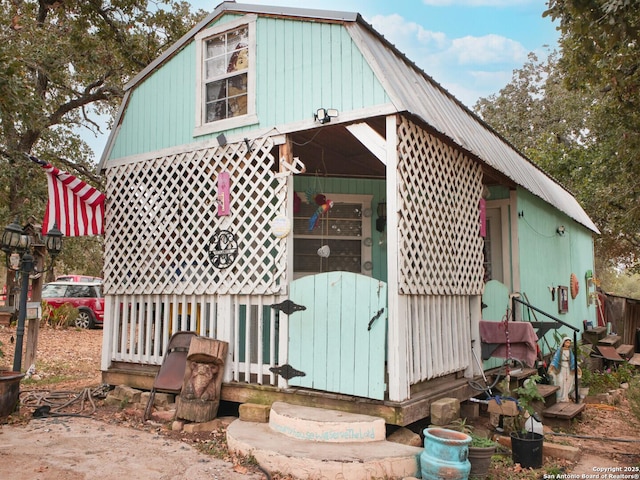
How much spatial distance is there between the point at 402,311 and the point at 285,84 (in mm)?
2715

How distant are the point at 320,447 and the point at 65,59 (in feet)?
41.6

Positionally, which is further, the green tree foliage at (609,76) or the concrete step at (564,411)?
the concrete step at (564,411)

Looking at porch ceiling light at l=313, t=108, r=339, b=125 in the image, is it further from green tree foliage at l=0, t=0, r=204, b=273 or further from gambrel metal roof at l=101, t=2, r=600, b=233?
green tree foliage at l=0, t=0, r=204, b=273

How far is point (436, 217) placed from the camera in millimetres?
5559

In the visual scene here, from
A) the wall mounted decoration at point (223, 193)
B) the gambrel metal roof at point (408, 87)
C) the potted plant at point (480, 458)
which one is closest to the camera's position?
the potted plant at point (480, 458)

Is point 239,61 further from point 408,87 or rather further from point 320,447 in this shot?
point 320,447

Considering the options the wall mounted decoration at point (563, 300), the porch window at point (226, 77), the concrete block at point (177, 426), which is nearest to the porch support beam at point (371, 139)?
the porch window at point (226, 77)

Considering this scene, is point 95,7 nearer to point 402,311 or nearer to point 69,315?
point 69,315

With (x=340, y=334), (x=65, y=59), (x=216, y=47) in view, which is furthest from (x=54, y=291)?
(x=340, y=334)

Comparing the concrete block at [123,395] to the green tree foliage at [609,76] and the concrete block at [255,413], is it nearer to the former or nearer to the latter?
the concrete block at [255,413]

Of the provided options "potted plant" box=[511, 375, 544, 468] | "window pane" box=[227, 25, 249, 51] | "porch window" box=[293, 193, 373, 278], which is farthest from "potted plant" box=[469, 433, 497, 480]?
"window pane" box=[227, 25, 249, 51]

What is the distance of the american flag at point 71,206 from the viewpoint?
6.52 meters

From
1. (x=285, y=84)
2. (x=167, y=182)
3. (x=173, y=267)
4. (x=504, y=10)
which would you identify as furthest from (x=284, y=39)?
(x=504, y=10)

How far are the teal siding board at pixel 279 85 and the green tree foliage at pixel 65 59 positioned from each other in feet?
17.0
